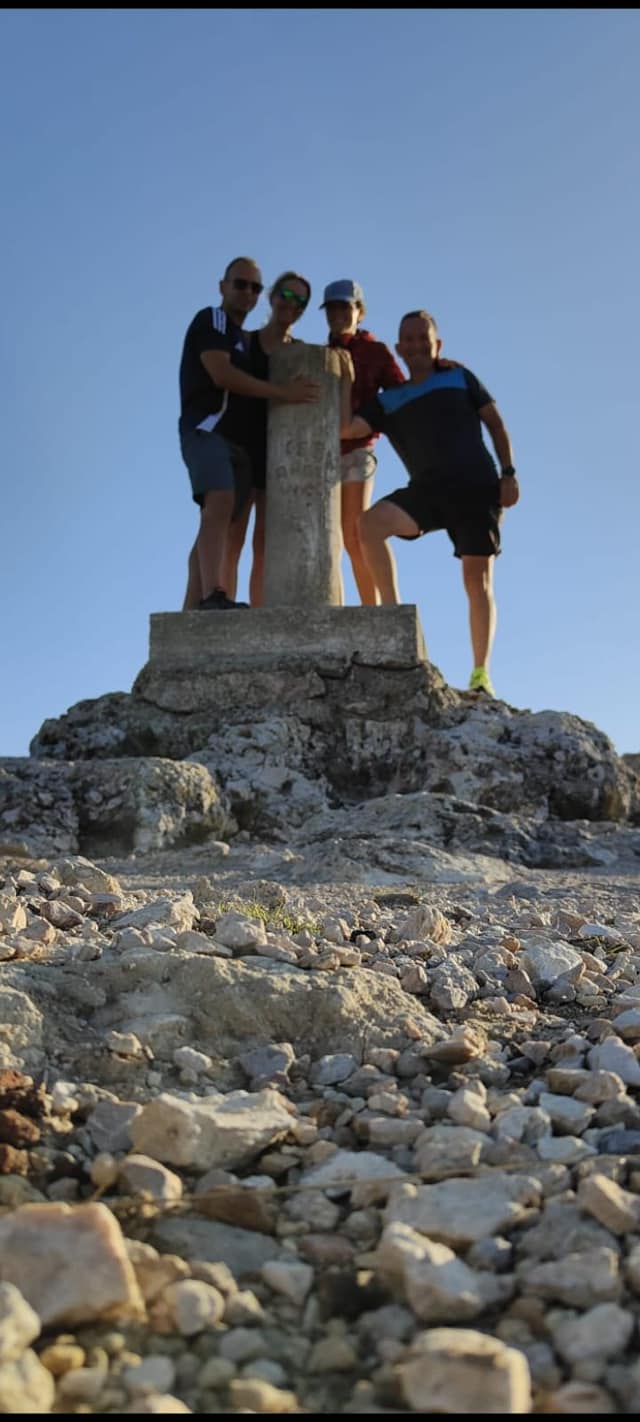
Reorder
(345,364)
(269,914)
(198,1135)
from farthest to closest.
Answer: (345,364)
(269,914)
(198,1135)

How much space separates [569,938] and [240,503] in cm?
507

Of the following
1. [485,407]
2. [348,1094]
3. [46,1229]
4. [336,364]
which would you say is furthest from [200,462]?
[46,1229]

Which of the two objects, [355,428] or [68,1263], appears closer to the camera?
[68,1263]

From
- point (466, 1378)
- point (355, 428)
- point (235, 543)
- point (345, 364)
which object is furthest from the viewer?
point (235, 543)

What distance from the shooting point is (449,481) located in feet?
24.6

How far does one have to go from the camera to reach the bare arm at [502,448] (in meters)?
7.56

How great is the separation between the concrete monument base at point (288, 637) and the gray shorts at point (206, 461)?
839mm

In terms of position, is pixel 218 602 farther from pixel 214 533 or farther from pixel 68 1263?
pixel 68 1263

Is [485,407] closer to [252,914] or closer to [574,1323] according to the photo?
[252,914]

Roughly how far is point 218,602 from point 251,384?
4.64ft

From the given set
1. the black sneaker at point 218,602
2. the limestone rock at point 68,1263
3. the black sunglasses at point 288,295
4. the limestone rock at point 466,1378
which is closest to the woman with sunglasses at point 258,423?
the black sunglasses at point 288,295

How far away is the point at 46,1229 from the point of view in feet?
4.59

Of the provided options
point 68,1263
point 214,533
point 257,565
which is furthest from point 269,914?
point 257,565

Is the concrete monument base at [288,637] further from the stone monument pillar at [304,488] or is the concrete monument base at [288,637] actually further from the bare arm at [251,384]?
the bare arm at [251,384]
